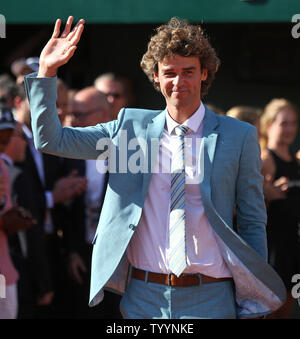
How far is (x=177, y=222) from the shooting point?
120 inches

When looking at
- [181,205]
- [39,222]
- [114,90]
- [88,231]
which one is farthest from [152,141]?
[114,90]

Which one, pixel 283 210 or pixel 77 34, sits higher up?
pixel 77 34

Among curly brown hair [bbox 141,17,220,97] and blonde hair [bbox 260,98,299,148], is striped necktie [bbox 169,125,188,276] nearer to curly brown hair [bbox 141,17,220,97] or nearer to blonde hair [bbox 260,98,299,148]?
curly brown hair [bbox 141,17,220,97]

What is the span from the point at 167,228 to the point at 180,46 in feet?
2.65

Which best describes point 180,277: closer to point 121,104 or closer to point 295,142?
point 121,104

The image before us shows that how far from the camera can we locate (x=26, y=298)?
15.2 ft

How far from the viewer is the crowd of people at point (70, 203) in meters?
4.71

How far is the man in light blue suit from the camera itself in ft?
10.1

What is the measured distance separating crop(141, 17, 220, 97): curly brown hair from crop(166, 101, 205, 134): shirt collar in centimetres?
21

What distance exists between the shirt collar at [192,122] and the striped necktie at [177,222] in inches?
7.3

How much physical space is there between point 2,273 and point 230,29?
4.73m

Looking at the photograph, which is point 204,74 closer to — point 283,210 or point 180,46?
point 180,46

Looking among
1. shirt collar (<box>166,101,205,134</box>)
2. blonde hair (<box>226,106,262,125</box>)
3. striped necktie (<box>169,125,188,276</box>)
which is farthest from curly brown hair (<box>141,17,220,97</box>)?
blonde hair (<box>226,106,262,125</box>)
